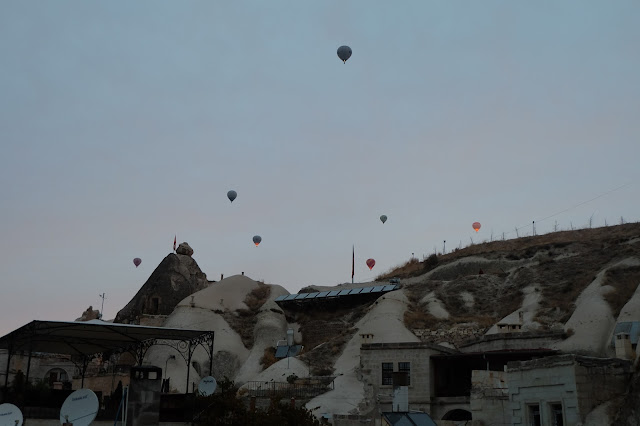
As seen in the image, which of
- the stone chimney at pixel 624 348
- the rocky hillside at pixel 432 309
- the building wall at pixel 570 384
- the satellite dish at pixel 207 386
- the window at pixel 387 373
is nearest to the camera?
the building wall at pixel 570 384

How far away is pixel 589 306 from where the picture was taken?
48.2 m

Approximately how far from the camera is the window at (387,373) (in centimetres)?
4341

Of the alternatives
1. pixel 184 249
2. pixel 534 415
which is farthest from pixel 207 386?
pixel 184 249

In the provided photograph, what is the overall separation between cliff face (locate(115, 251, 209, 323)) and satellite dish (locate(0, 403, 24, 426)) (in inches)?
1939

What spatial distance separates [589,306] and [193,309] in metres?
36.6

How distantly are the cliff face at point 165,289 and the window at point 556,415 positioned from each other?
54.0 m

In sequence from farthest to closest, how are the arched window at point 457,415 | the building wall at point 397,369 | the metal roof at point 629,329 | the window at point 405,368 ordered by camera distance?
the window at point 405,368, the arched window at point 457,415, the building wall at point 397,369, the metal roof at point 629,329

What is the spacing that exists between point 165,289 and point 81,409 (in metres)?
50.4

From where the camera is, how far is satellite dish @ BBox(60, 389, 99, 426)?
2433 centimetres

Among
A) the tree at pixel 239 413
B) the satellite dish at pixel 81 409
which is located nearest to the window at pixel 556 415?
the tree at pixel 239 413

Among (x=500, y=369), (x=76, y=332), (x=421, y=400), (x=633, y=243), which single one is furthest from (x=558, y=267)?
(x=76, y=332)

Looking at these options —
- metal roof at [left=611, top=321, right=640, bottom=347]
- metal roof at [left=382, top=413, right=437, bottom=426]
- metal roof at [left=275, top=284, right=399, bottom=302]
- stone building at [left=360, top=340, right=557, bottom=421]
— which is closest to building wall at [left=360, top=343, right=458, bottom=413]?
stone building at [left=360, top=340, right=557, bottom=421]

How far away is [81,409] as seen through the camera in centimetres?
2447

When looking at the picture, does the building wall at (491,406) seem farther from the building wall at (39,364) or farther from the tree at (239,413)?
the building wall at (39,364)
